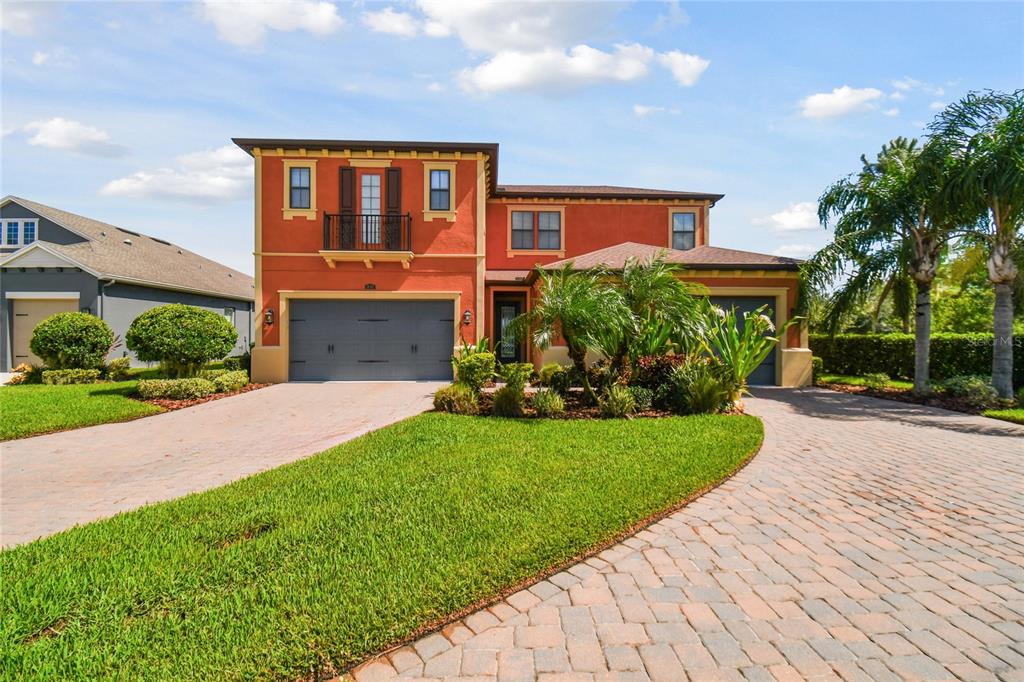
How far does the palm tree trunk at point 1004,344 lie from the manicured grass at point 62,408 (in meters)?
18.4

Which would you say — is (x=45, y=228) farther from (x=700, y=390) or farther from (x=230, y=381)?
(x=700, y=390)

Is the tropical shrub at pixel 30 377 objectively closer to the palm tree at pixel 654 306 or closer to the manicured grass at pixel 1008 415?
the palm tree at pixel 654 306

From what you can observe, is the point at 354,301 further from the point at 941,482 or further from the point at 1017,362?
the point at 1017,362

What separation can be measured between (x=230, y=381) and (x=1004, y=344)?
18516 mm

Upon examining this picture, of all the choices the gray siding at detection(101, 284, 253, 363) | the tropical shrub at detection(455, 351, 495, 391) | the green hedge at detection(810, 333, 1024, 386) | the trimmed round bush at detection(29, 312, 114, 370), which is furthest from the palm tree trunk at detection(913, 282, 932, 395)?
the gray siding at detection(101, 284, 253, 363)

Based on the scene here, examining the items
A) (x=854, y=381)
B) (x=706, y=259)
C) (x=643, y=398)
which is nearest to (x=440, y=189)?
(x=706, y=259)

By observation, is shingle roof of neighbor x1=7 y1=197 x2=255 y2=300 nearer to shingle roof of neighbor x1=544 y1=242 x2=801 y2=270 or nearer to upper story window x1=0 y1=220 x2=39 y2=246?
upper story window x1=0 y1=220 x2=39 y2=246

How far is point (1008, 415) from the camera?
8914 millimetres

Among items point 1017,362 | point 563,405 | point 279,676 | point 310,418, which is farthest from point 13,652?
point 1017,362

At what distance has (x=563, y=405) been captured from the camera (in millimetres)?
8992

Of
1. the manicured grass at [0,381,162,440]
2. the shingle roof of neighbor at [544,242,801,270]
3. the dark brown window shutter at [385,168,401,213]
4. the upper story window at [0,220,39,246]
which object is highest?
the dark brown window shutter at [385,168,401,213]

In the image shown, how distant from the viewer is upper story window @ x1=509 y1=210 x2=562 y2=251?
18078 millimetres

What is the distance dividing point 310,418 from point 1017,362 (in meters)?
17.1

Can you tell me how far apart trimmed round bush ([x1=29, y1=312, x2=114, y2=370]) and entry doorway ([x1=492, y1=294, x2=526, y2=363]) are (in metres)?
11.9
